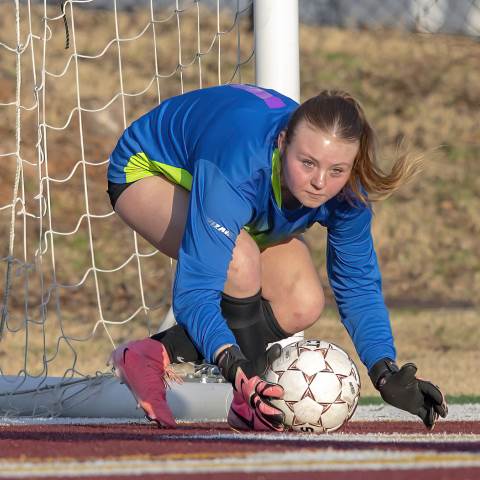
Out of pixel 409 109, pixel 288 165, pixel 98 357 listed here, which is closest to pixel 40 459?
pixel 288 165

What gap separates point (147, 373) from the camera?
363 centimetres

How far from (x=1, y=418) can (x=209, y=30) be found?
858 cm

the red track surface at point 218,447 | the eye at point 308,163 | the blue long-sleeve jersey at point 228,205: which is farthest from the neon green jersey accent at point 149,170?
the red track surface at point 218,447

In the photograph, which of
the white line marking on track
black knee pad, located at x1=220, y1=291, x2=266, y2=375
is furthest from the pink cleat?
the white line marking on track

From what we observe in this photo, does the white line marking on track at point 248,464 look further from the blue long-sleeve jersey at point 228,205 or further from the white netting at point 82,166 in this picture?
the white netting at point 82,166

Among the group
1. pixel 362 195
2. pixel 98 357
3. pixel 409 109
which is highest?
pixel 409 109

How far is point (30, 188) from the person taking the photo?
10281 mm

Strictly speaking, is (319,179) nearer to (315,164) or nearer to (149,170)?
(315,164)

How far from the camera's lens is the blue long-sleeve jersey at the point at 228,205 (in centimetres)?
329

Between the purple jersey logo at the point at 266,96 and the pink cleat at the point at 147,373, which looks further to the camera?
the purple jersey logo at the point at 266,96

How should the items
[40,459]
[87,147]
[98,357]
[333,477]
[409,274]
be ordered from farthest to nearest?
[87,147], [409,274], [98,357], [40,459], [333,477]

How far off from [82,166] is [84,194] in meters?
0.39

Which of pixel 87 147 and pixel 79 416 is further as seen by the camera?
pixel 87 147

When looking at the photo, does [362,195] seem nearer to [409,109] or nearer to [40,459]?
[40,459]
